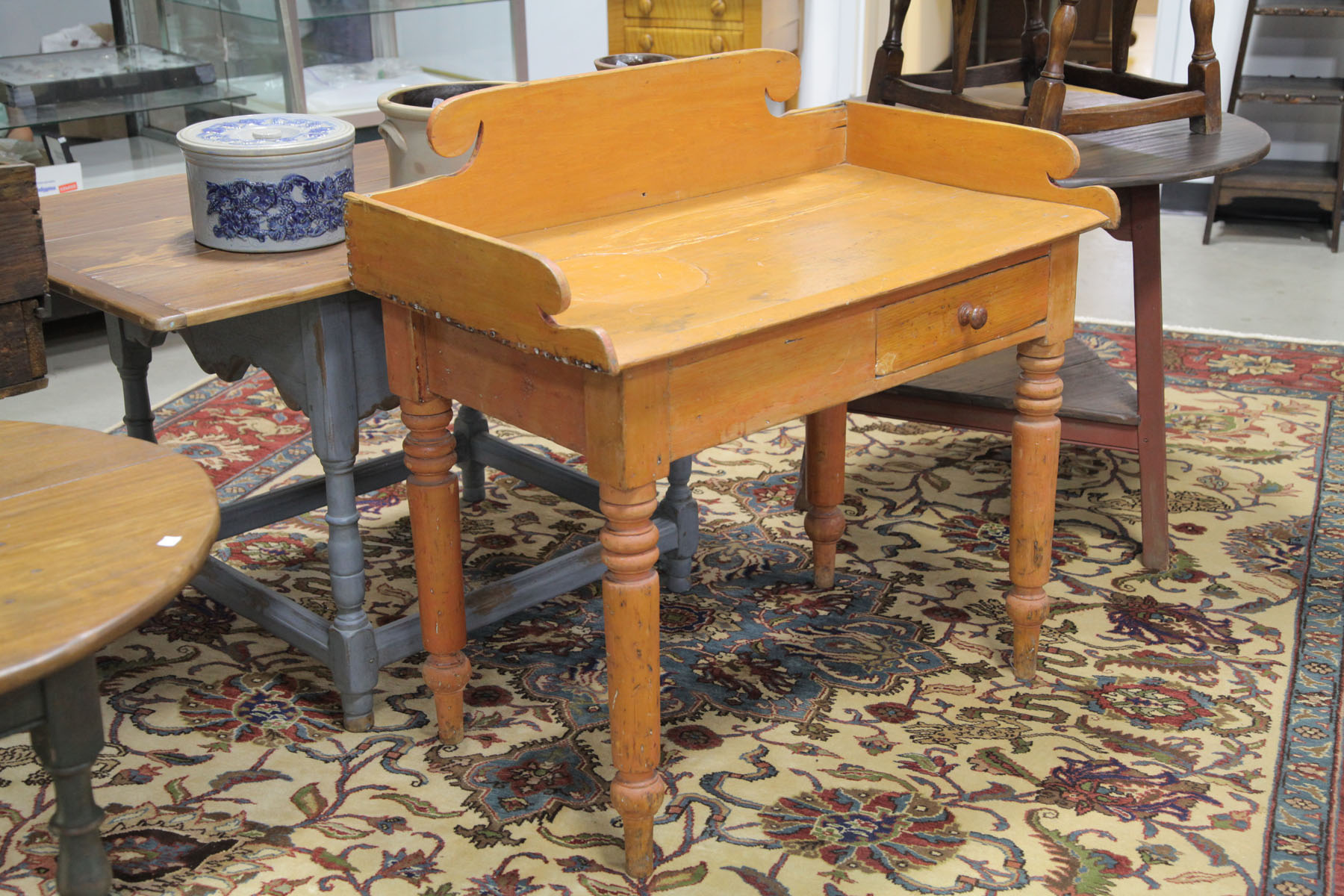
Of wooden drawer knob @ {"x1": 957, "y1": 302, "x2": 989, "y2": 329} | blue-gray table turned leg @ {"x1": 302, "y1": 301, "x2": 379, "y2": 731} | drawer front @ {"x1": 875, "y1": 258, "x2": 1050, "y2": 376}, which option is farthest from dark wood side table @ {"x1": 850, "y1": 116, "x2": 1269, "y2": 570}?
blue-gray table turned leg @ {"x1": 302, "y1": 301, "x2": 379, "y2": 731}

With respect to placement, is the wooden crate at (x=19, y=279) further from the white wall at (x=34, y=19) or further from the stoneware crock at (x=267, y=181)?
the white wall at (x=34, y=19)

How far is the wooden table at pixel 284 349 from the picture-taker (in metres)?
2.08

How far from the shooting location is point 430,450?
223 cm

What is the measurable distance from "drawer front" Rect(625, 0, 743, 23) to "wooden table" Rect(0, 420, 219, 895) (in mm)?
3540

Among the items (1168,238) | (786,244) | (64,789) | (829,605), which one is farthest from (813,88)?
(64,789)

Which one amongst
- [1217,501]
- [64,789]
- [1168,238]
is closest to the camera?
[64,789]

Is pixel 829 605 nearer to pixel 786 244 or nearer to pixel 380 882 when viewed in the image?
pixel 786 244

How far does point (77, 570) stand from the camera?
1.40 meters

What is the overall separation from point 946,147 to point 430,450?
1083mm

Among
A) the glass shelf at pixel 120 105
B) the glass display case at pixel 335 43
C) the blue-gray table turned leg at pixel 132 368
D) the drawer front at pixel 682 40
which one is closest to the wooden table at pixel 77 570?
the blue-gray table turned leg at pixel 132 368

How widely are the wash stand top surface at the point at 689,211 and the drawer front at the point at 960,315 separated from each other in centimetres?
3

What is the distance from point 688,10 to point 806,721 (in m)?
3.15

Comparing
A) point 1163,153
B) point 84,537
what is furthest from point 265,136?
point 1163,153

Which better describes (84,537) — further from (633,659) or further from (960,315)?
(960,315)
